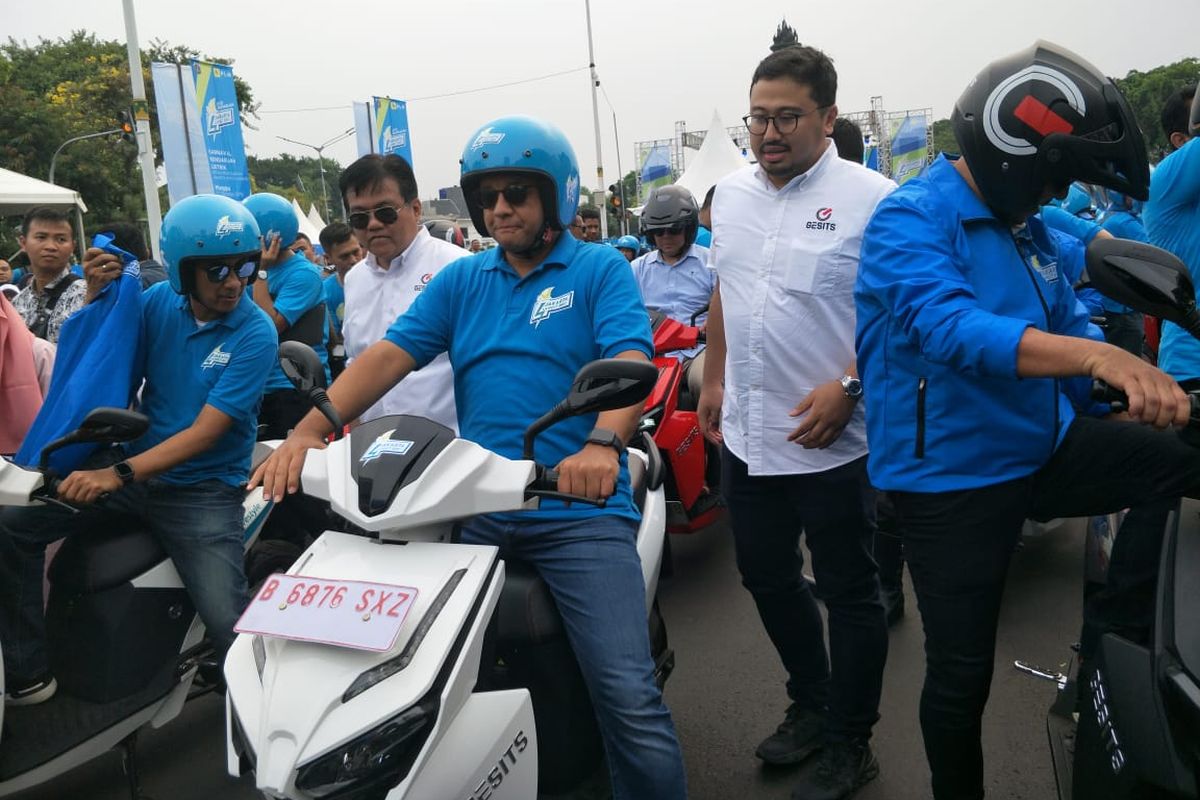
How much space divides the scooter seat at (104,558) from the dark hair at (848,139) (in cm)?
360

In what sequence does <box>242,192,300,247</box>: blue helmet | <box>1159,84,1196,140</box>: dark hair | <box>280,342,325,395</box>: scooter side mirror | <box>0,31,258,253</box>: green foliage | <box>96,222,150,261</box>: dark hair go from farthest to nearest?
<box>0,31,258,253</box>: green foliage < <box>242,192,300,247</box>: blue helmet < <box>1159,84,1196,140</box>: dark hair < <box>96,222,150,261</box>: dark hair < <box>280,342,325,395</box>: scooter side mirror

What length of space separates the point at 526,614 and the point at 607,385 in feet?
1.98

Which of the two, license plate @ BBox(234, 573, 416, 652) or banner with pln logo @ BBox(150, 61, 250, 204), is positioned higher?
banner with pln logo @ BBox(150, 61, 250, 204)

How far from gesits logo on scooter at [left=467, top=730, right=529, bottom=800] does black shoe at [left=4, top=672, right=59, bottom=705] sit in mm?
1849

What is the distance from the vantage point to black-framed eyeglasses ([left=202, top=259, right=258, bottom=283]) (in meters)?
2.92

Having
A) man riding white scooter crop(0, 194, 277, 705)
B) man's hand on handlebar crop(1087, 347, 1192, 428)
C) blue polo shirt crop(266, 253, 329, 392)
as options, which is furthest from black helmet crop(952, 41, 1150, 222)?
blue polo shirt crop(266, 253, 329, 392)

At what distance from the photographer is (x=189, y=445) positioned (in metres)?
2.78

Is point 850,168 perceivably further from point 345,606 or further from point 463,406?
point 345,606

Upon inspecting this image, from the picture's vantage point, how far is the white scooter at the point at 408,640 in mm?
1547

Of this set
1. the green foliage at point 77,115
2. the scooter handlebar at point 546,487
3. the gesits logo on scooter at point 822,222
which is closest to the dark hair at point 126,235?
the scooter handlebar at point 546,487

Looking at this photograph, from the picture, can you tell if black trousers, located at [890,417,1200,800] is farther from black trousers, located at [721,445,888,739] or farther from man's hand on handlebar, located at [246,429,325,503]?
man's hand on handlebar, located at [246,429,325,503]

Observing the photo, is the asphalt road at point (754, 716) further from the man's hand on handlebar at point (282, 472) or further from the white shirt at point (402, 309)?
the man's hand on handlebar at point (282, 472)

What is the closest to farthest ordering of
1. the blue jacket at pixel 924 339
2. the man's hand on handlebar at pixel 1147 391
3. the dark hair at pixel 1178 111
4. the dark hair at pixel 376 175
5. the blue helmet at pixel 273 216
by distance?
the man's hand on handlebar at pixel 1147 391
the blue jacket at pixel 924 339
the dark hair at pixel 376 175
the dark hair at pixel 1178 111
the blue helmet at pixel 273 216

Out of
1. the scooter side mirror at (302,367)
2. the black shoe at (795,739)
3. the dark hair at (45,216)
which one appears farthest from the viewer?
the dark hair at (45,216)
